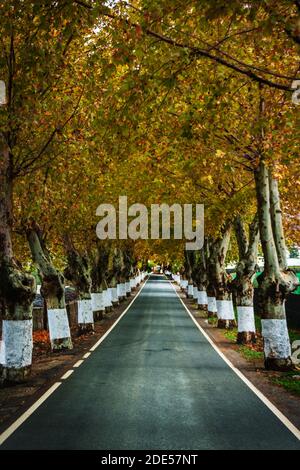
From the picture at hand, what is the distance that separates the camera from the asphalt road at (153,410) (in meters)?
7.25

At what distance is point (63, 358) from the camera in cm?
1656

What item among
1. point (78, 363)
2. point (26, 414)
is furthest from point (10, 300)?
point (26, 414)

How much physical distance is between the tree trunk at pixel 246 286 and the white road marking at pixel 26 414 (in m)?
9.78

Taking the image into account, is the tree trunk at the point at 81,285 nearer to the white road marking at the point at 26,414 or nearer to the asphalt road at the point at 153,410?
the asphalt road at the point at 153,410

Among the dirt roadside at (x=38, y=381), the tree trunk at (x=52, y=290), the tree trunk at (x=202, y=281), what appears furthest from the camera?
the tree trunk at (x=202, y=281)

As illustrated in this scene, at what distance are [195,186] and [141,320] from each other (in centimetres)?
1217

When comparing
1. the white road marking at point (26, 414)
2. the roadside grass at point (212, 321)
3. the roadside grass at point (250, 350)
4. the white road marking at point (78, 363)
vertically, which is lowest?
the roadside grass at point (212, 321)

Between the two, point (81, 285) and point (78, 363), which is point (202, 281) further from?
point (78, 363)

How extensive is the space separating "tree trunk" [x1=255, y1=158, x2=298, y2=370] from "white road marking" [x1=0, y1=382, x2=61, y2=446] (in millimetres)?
6013

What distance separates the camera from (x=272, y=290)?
46.7 feet

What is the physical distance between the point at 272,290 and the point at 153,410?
640 cm

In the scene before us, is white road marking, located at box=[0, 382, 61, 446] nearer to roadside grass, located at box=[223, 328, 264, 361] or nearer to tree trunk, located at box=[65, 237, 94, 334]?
roadside grass, located at box=[223, 328, 264, 361]

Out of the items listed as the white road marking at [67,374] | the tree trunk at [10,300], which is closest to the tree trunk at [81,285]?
the white road marking at [67,374]

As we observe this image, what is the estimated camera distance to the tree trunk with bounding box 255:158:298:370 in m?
14.0
